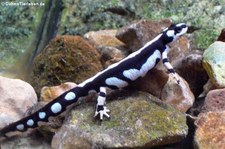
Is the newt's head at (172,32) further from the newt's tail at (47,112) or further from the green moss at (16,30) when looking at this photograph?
the green moss at (16,30)

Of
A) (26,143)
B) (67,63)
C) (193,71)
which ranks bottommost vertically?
(26,143)

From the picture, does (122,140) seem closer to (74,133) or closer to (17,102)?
(74,133)

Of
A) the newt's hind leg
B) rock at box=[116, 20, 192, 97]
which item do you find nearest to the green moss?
rock at box=[116, 20, 192, 97]

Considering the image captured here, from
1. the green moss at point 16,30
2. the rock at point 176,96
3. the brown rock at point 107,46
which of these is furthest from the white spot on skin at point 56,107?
the green moss at point 16,30

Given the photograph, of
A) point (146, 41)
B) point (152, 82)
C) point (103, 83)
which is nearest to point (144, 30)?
point (146, 41)

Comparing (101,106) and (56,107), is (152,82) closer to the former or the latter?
(101,106)

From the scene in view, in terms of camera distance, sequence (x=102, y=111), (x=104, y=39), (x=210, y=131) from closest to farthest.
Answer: (x=210, y=131) < (x=102, y=111) < (x=104, y=39)

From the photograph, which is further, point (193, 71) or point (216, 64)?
point (193, 71)
